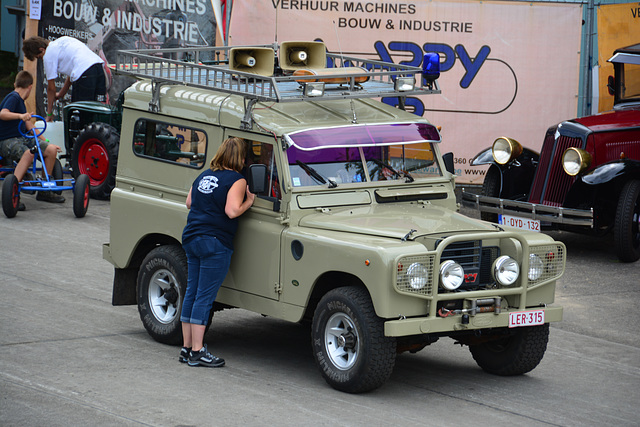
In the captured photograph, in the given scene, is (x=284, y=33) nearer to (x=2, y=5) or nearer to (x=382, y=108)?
(x=382, y=108)

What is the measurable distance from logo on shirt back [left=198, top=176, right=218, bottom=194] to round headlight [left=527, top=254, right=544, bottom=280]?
2411 millimetres

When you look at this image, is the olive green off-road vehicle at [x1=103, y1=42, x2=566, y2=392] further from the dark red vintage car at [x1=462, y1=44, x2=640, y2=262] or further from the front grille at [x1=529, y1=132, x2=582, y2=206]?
the front grille at [x1=529, y1=132, x2=582, y2=206]

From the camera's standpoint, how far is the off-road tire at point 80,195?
13078 millimetres

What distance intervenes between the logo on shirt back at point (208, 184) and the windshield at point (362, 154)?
590 millimetres

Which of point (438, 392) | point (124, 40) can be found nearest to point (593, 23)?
point (124, 40)

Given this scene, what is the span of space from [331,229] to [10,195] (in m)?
7.01

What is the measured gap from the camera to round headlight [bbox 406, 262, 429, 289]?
6527mm

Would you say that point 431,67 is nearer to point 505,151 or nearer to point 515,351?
point 515,351

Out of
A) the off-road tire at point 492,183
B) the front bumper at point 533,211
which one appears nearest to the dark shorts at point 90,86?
the front bumper at point 533,211

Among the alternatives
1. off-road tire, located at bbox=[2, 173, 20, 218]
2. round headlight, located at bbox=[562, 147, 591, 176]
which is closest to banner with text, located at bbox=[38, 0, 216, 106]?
off-road tire, located at bbox=[2, 173, 20, 218]

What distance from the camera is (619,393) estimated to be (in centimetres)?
744

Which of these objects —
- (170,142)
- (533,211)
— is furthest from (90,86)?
(170,142)

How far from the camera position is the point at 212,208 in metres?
7.36

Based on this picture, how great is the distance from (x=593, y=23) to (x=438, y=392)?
32.4 feet
